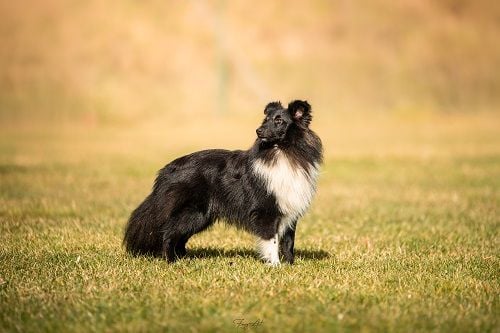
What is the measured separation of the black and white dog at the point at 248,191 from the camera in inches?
299

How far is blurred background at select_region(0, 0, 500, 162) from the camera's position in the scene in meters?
61.4

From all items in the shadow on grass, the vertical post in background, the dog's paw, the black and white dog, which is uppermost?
the vertical post in background

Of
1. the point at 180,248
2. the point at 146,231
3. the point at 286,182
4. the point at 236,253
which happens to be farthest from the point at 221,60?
the point at 286,182

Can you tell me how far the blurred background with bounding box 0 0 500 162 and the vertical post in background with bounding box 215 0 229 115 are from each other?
0.41 feet

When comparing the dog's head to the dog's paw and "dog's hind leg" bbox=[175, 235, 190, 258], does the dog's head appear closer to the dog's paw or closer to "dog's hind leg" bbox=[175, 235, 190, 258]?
the dog's paw

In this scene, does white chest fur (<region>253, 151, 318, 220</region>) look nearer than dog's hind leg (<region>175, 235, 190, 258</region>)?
Yes

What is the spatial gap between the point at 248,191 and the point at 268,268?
987 mm

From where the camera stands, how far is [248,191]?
7848mm

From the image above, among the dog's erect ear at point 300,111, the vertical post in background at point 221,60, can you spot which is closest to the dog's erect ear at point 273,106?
the dog's erect ear at point 300,111

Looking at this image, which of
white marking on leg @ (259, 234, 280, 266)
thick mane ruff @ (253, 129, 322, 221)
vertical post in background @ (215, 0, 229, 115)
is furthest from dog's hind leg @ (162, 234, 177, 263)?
vertical post in background @ (215, 0, 229, 115)

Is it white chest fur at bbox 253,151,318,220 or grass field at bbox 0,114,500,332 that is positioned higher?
white chest fur at bbox 253,151,318,220

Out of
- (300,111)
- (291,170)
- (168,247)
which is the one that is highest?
(300,111)

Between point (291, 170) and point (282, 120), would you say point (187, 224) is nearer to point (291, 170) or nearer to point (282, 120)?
point (291, 170)

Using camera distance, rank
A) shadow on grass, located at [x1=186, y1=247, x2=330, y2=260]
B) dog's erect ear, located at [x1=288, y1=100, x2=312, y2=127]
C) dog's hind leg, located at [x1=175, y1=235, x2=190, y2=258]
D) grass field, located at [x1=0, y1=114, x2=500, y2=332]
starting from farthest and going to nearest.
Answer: shadow on grass, located at [x1=186, y1=247, x2=330, y2=260]
dog's hind leg, located at [x1=175, y1=235, x2=190, y2=258]
dog's erect ear, located at [x1=288, y1=100, x2=312, y2=127]
grass field, located at [x1=0, y1=114, x2=500, y2=332]
